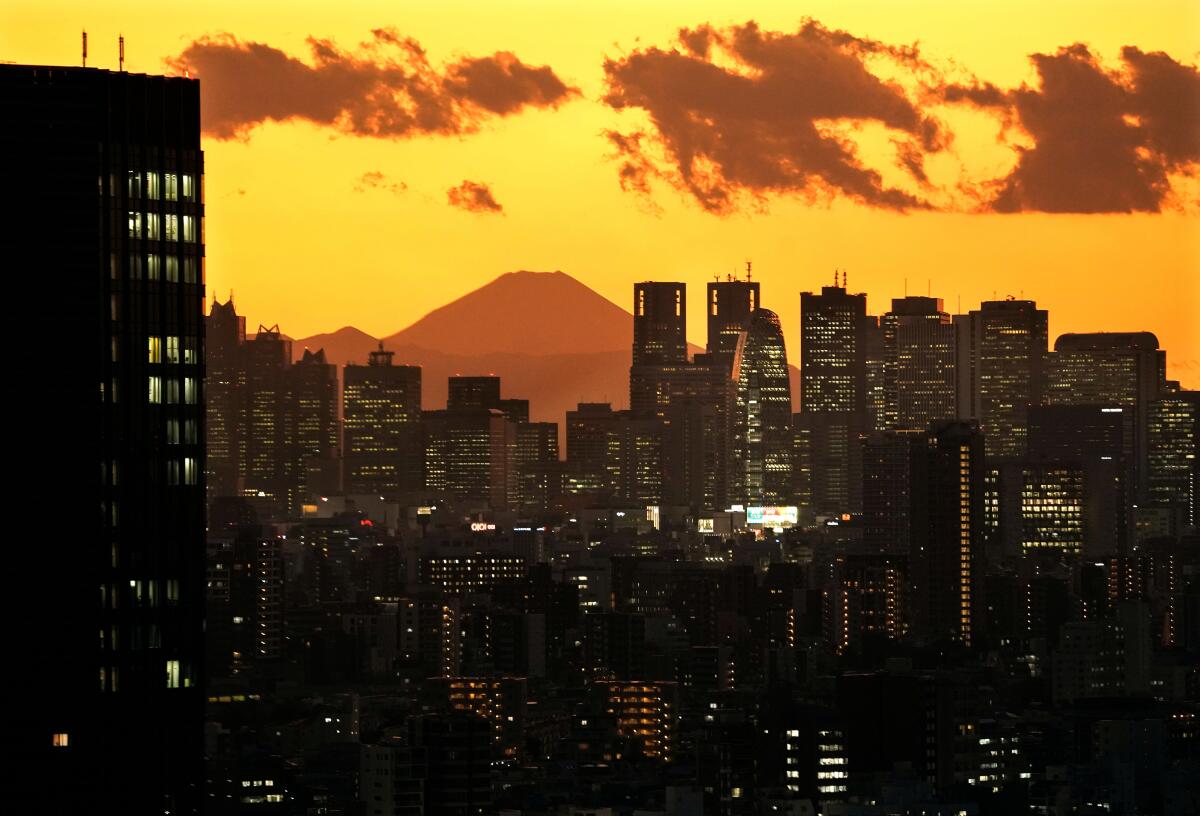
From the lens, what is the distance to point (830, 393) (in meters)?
83.9

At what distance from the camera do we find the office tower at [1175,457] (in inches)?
2243

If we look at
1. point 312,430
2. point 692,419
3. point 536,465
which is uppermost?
point 692,419

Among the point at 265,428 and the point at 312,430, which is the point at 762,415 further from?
the point at 265,428

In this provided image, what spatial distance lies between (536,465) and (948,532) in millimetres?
21026

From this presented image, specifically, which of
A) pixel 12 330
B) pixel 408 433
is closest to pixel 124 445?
pixel 12 330

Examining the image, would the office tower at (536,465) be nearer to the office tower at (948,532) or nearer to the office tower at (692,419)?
the office tower at (692,419)

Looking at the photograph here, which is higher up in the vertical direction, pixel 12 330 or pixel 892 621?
pixel 12 330

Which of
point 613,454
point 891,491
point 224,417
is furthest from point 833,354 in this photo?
point 224,417

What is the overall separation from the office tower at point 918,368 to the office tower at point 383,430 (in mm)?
12663

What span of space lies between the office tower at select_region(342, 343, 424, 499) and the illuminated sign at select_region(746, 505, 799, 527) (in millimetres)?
8835

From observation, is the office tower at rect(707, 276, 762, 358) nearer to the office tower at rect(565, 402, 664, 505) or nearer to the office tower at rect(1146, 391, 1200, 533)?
the office tower at rect(565, 402, 664, 505)

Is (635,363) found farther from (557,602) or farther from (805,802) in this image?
(805,802)

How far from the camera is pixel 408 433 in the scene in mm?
78500

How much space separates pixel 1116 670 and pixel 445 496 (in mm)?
34662
